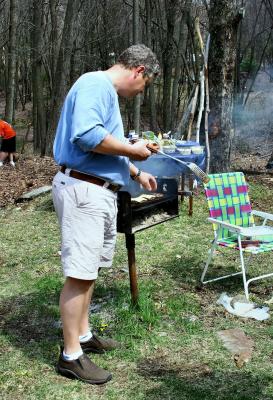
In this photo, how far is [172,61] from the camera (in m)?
19.2

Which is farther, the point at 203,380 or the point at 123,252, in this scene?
the point at 123,252

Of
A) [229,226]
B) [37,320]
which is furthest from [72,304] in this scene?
[229,226]

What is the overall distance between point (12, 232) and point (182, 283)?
3017mm

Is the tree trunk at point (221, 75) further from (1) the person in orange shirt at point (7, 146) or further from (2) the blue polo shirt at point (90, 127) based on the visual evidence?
A: (1) the person in orange shirt at point (7, 146)

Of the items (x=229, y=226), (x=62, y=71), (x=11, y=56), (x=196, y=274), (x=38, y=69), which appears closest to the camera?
(x=229, y=226)

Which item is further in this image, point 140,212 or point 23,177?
point 23,177

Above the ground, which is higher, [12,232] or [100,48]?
[100,48]

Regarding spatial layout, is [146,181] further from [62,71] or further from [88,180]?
[62,71]

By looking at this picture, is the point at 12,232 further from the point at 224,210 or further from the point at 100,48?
the point at 100,48

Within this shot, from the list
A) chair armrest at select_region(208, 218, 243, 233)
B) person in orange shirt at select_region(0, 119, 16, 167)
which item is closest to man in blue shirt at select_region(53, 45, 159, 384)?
chair armrest at select_region(208, 218, 243, 233)

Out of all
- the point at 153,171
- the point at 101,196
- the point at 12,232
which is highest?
the point at 101,196

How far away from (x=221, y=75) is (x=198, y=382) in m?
6.11

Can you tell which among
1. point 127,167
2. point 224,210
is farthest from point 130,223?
point 224,210

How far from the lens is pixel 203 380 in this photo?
10.6ft
